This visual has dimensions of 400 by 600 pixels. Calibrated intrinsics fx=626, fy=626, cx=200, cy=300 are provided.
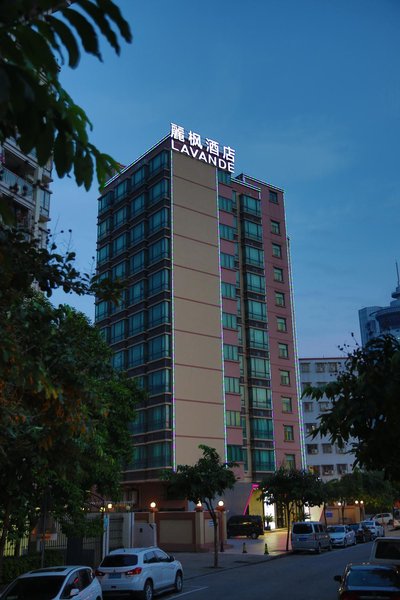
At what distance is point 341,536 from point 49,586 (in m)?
35.4

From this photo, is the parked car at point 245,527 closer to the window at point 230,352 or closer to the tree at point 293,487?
the tree at point 293,487

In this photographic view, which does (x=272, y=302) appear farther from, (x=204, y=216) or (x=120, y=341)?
(x=120, y=341)

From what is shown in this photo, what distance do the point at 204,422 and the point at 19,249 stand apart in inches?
1963

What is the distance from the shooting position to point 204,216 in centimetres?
6309

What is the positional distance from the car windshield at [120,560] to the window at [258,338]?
46812 millimetres

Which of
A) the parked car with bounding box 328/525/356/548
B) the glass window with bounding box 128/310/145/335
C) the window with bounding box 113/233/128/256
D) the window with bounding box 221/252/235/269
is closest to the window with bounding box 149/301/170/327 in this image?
the glass window with bounding box 128/310/145/335

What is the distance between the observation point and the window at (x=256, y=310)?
2652 inches

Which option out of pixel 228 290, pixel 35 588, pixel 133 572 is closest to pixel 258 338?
pixel 228 290

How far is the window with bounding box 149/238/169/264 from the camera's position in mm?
58969

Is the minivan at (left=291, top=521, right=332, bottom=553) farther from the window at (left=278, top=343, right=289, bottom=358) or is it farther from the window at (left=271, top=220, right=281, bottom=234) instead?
the window at (left=271, top=220, right=281, bottom=234)

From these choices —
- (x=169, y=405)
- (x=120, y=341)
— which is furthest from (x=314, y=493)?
(x=120, y=341)

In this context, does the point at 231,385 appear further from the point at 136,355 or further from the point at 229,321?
the point at 136,355

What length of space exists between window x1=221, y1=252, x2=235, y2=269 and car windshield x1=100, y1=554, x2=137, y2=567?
4531 centimetres

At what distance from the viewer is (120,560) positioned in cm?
2012
